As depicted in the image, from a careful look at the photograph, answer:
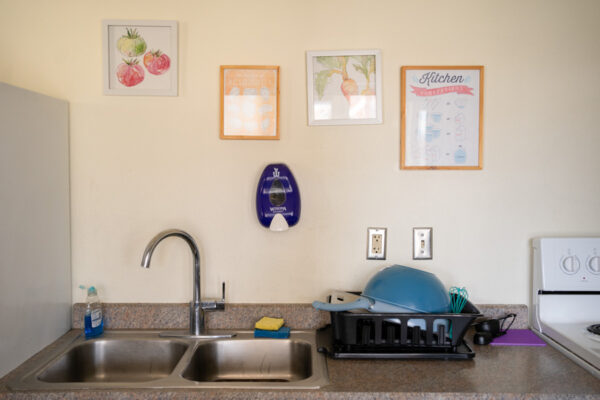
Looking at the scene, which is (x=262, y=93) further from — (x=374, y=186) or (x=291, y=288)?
(x=291, y=288)

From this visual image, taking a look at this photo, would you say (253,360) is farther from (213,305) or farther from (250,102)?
(250,102)

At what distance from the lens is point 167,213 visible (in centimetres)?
152

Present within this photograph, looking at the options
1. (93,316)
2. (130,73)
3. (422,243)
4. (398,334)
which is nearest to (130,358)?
(93,316)

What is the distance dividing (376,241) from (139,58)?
3.70 feet

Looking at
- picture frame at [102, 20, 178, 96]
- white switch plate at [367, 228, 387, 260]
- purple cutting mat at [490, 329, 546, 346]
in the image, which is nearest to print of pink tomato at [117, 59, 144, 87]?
picture frame at [102, 20, 178, 96]

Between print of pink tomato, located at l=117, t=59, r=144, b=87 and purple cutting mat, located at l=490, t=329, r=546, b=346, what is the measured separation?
1.58m

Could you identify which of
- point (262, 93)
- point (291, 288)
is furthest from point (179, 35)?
point (291, 288)

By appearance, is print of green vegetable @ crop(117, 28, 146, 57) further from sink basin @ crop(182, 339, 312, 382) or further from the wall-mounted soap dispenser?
sink basin @ crop(182, 339, 312, 382)

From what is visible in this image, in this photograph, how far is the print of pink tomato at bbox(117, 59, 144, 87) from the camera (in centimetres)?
149

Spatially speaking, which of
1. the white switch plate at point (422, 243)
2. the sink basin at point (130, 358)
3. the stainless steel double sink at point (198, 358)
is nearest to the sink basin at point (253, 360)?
the stainless steel double sink at point (198, 358)

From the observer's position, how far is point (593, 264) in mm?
1417

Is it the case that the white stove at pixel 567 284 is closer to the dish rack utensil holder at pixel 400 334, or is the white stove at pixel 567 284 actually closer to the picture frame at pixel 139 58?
the dish rack utensil holder at pixel 400 334

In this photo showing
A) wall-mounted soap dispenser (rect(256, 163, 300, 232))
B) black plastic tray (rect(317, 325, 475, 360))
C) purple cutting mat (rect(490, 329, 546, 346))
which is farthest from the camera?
wall-mounted soap dispenser (rect(256, 163, 300, 232))

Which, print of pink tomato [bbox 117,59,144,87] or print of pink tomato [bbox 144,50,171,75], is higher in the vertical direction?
print of pink tomato [bbox 144,50,171,75]
